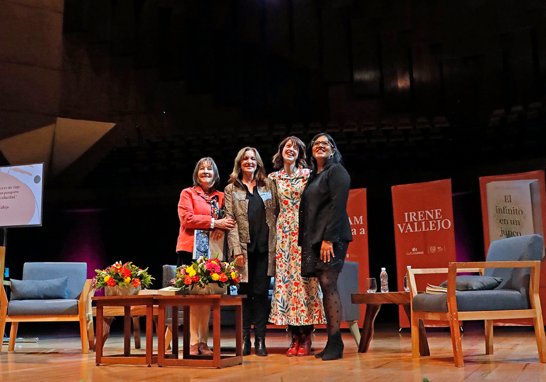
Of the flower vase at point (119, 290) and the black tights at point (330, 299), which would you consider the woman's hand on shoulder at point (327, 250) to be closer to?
the black tights at point (330, 299)

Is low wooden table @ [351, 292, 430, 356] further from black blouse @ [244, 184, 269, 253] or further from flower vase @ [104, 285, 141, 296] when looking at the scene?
flower vase @ [104, 285, 141, 296]

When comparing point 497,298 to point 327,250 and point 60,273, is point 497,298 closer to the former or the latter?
A: point 327,250

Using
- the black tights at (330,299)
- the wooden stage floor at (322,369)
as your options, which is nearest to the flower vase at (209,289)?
the wooden stage floor at (322,369)

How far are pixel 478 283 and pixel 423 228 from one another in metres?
3.43

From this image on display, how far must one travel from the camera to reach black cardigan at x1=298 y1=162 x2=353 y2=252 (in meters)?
3.21

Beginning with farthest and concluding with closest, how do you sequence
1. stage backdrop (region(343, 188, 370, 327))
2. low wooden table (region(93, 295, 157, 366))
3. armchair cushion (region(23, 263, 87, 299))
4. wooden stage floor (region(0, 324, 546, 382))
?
1. stage backdrop (region(343, 188, 370, 327))
2. armchair cushion (region(23, 263, 87, 299))
3. low wooden table (region(93, 295, 157, 366))
4. wooden stage floor (region(0, 324, 546, 382))

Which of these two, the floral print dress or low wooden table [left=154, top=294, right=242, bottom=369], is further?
the floral print dress

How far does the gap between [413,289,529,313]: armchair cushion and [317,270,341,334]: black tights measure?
53 cm

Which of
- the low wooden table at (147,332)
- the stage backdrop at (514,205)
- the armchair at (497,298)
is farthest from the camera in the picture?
the stage backdrop at (514,205)

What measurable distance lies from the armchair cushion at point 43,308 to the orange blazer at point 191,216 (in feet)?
4.51

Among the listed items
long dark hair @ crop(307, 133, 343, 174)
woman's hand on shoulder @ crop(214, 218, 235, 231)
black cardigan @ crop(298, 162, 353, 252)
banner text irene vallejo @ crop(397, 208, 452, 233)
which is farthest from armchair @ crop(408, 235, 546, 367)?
banner text irene vallejo @ crop(397, 208, 452, 233)

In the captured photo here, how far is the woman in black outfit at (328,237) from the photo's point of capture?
3193mm

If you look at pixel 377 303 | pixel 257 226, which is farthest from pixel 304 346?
pixel 257 226

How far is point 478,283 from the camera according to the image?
3035mm
